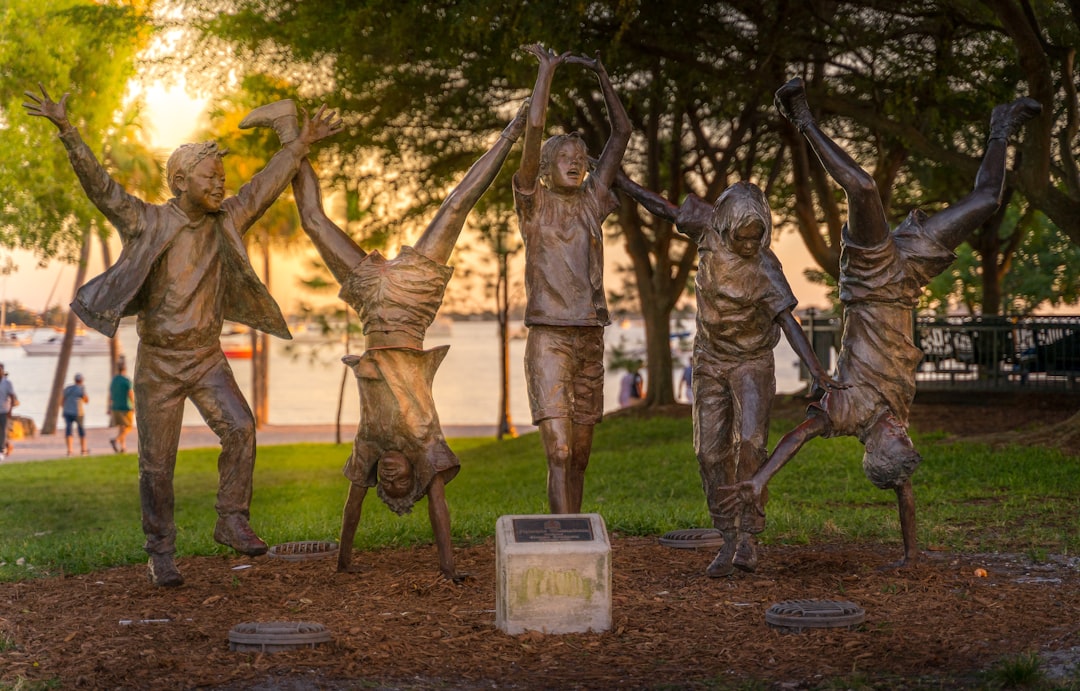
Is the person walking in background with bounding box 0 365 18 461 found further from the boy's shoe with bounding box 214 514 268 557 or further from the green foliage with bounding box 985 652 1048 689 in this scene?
the green foliage with bounding box 985 652 1048 689

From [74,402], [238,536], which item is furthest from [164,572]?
[74,402]

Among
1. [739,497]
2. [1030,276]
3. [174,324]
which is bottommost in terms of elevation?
[739,497]

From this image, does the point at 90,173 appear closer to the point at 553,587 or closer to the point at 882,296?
the point at 553,587

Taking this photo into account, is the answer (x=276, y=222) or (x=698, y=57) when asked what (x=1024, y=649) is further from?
(x=276, y=222)

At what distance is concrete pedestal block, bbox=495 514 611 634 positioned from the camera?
20.9 feet

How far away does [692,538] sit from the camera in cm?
888

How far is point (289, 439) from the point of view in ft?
108

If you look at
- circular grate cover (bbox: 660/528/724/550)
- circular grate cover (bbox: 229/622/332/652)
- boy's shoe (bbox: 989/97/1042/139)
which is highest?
boy's shoe (bbox: 989/97/1042/139)

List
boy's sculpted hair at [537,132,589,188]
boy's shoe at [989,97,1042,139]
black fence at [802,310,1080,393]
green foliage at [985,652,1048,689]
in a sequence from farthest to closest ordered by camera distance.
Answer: black fence at [802,310,1080,393] → boy's sculpted hair at [537,132,589,188] → boy's shoe at [989,97,1042,139] → green foliage at [985,652,1048,689]

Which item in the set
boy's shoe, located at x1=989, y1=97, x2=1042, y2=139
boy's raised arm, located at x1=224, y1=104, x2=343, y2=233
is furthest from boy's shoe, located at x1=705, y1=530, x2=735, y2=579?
boy's raised arm, located at x1=224, y1=104, x2=343, y2=233

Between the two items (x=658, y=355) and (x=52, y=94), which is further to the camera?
(x=52, y=94)

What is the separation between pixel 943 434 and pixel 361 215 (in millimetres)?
9814

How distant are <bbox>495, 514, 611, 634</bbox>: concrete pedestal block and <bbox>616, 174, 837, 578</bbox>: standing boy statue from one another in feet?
4.45

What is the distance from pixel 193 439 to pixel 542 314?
91.0ft
